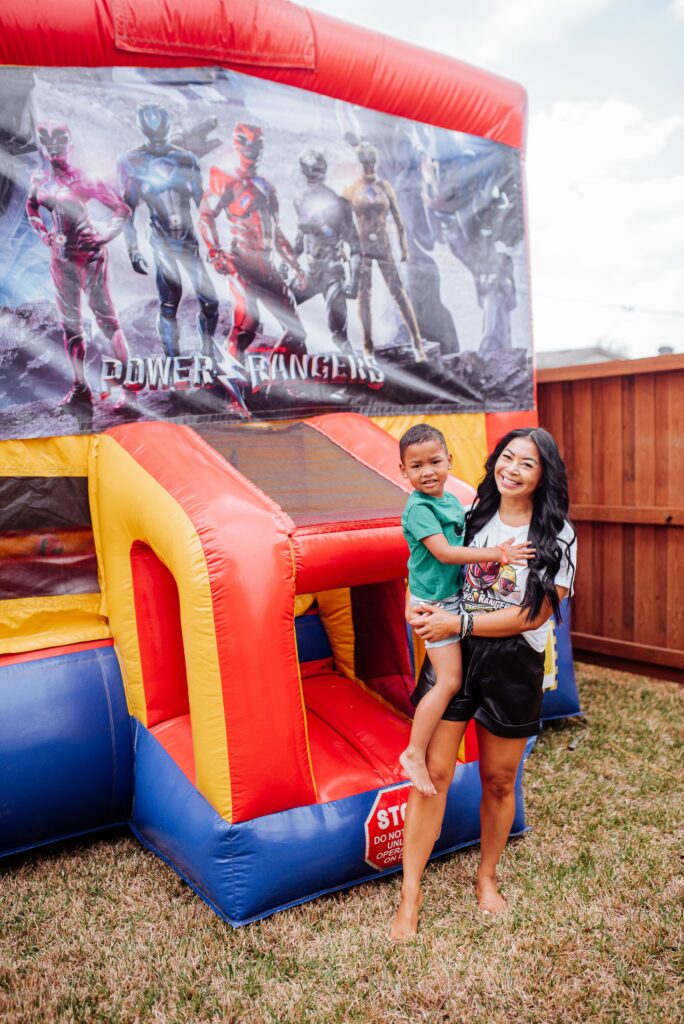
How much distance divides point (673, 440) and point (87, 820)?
3569mm

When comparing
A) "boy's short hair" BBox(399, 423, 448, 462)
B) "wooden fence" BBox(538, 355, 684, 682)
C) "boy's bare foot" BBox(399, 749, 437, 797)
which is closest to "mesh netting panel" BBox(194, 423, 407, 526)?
"boy's short hair" BBox(399, 423, 448, 462)

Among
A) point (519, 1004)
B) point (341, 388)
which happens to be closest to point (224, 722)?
point (519, 1004)

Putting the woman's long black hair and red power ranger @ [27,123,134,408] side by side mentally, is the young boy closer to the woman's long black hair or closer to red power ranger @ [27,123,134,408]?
the woman's long black hair

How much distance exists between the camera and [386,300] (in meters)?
4.09

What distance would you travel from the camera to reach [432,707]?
7.79ft

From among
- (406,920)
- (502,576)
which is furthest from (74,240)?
(406,920)

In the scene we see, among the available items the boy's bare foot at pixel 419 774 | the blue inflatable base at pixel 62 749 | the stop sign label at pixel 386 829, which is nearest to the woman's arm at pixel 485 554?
the boy's bare foot at pixel 419 774

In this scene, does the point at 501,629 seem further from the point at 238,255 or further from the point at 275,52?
the point at 275,52

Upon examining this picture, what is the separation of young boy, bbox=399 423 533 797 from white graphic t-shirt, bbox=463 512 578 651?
44 millimetres

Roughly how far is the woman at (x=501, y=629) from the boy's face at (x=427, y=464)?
16 centimetres

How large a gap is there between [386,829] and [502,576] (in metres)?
0.99

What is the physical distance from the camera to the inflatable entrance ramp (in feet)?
8.00

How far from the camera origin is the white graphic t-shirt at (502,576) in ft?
7.47

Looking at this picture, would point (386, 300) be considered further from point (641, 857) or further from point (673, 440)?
point (641, 857)
